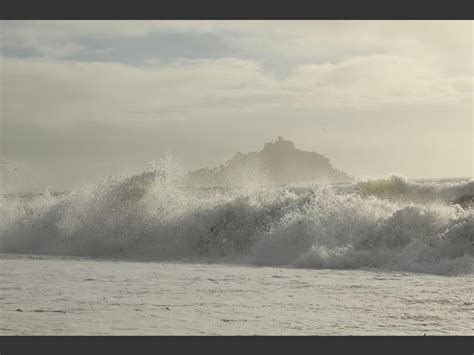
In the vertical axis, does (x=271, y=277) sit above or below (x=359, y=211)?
below

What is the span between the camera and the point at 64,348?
462cm

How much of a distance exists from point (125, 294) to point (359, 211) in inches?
242

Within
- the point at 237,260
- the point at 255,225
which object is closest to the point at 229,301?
the point at 237,260

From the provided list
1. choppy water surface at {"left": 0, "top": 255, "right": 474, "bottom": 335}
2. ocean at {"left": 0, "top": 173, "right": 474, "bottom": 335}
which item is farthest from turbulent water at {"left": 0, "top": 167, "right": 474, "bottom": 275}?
choppy water surface at {"left": 0, "top": 255, "right": 474, "bottom": 335}

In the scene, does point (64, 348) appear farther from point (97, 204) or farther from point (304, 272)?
point (97, 204)

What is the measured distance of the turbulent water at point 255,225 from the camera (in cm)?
1082

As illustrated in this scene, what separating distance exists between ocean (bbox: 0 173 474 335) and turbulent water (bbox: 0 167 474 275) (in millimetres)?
30

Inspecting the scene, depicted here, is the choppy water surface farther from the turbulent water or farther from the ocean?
the turbulent water

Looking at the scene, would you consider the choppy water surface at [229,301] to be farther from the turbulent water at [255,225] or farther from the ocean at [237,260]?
the turbulent water at [255,225]

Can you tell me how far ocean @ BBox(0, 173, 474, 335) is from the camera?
6250mm

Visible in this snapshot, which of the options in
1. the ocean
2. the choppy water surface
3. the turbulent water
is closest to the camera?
the choppy water surface

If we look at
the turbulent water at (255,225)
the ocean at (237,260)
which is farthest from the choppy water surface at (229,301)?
the turbulent water at (255,225)

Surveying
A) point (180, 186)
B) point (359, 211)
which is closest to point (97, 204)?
point (180, 186)

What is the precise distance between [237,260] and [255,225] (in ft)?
5.60
